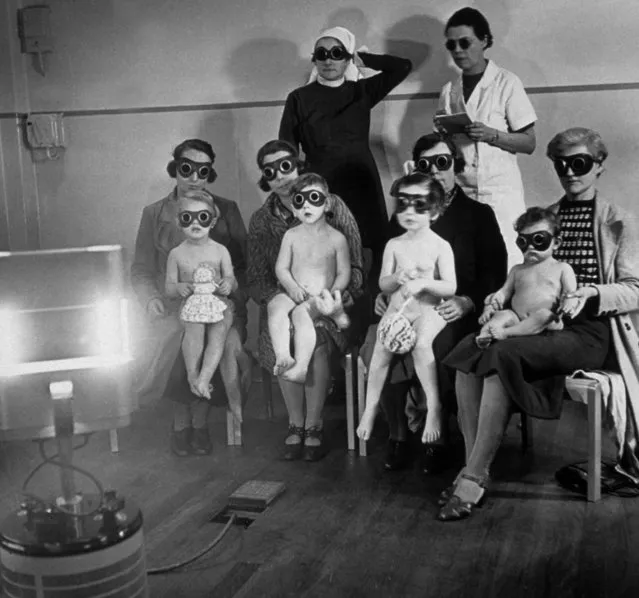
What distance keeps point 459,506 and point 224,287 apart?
61.1 inches

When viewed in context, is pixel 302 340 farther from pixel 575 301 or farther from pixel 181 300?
pixel 575 301

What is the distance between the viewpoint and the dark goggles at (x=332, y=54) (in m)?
4.66

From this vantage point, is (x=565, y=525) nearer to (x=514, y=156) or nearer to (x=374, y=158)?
(x=514, y=156)

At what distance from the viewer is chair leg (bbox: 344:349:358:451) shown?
4.38 m

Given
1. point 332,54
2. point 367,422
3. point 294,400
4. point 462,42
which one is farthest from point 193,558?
point 462,42

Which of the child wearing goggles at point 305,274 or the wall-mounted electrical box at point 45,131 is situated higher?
the wall-mounted electrical box at point 45,131

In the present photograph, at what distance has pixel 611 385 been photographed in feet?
12.3

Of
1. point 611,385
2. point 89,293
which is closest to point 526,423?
point 611,385

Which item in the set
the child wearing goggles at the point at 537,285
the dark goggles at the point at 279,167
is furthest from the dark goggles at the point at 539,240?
the dark goggles at the point at 279,167

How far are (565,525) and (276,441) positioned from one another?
63.7 inches

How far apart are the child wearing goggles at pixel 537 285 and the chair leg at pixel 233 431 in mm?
1330

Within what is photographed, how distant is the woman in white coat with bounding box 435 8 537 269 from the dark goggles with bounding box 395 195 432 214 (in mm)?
687

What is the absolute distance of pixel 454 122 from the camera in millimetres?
4461

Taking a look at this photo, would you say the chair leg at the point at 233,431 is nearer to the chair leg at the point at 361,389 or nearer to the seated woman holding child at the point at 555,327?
the chair leg at the point at 361,389
